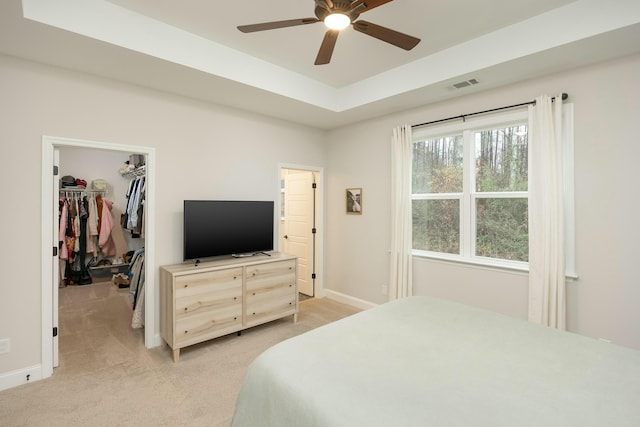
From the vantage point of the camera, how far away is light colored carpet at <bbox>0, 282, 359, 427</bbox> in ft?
7.04

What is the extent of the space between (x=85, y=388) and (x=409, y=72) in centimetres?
401

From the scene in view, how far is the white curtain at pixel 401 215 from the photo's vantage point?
374 cm

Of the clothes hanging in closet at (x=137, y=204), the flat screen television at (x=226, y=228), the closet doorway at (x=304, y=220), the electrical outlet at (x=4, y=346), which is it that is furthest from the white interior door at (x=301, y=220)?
the electrical outlet at (x=4, y=346)

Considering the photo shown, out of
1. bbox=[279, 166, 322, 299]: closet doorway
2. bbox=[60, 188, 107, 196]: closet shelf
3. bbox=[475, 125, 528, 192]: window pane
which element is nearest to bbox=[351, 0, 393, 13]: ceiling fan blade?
bbox=[475, 125, 528, 192]: window pane

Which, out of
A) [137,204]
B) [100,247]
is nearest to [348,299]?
[137,204]

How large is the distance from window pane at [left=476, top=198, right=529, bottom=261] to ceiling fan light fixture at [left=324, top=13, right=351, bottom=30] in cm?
236

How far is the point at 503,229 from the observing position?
10.4 ft

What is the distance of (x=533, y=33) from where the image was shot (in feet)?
8.02

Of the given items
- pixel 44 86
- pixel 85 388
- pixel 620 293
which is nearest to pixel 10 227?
pixel 44 86

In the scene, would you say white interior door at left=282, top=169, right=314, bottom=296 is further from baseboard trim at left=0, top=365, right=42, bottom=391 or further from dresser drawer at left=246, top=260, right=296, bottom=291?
baseboard trim at left=0, top=365, right=42, bottom=391

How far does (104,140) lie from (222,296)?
1.84 meters

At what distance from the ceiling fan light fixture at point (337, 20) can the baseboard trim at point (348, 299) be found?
3.38 meters

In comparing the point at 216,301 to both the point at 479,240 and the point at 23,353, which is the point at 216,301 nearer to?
the point at 23,353

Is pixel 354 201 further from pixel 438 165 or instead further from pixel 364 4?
pixel 364 4
